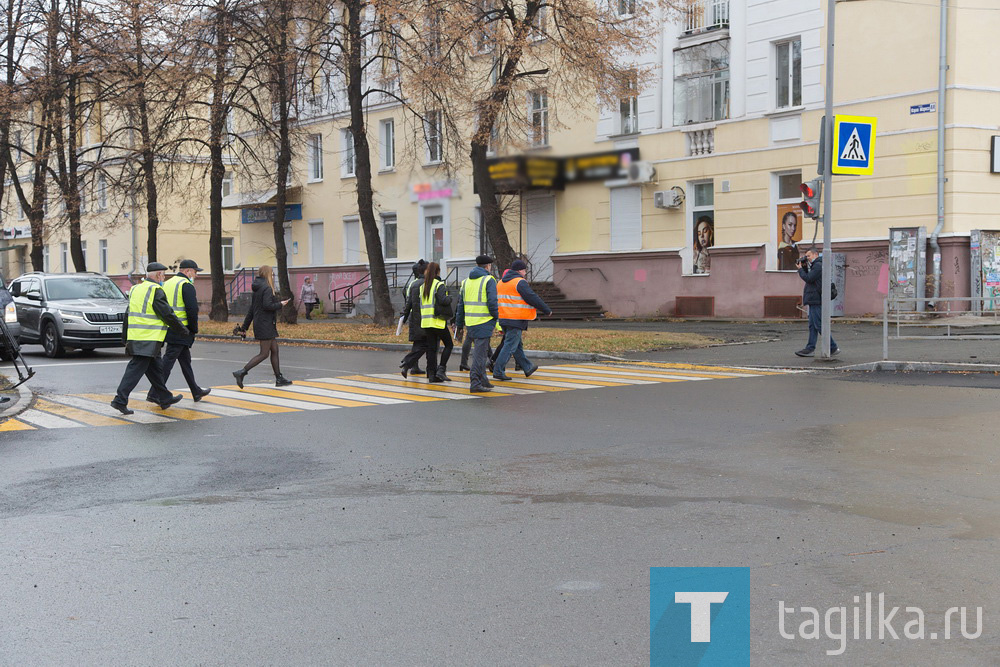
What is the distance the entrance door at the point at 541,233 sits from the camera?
35.6m

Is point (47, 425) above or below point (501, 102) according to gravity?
below

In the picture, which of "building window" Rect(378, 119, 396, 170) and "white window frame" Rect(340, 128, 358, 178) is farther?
"white window frame" Rect(340, 128, 358, 178)

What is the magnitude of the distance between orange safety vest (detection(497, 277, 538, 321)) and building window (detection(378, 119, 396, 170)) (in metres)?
26.7

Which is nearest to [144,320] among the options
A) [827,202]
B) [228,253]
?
[827,202]

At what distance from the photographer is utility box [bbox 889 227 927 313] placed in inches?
1030

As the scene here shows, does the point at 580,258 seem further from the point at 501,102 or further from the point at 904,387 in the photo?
the point at 904,387

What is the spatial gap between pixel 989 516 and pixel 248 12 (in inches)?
1078

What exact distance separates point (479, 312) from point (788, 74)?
706 inches

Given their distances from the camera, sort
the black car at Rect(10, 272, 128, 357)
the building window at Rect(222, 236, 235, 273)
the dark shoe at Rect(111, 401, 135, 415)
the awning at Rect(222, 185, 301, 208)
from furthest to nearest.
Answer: the building window at Rect(222, 236, 235, 273), the awning at Rect(222, 185, 301, 208), the black car at Rect(10, 272, 128, 357), the dark shoe at Rect(111, 401, 135, 415)

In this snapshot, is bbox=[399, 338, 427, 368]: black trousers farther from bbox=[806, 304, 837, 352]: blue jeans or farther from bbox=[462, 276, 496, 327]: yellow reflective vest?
bbox=[806, 304, 837, 352]: blue jeans

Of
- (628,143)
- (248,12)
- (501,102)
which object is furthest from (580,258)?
(248,12)

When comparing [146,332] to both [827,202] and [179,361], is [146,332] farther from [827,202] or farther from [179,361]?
[827,202]

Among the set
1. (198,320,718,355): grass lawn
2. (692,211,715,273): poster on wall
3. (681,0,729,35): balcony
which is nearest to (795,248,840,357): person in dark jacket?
(198,320,718,355): grass lawn

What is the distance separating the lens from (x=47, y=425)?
11.8 meters
